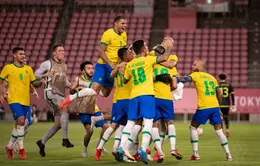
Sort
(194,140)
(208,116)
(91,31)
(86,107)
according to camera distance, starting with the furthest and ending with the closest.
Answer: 1. (91,31)
2. (86,107)
3. (208,116)
4. (194,140)

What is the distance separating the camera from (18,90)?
13156 millimetres

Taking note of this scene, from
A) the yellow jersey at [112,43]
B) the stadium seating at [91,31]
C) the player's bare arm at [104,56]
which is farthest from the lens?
the stadium seating at [91,31]

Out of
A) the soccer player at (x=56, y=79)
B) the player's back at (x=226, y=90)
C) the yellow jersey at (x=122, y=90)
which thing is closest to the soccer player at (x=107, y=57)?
the yellow jersey at (x=122, y=90)

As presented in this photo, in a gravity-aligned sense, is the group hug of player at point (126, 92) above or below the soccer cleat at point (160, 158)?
above

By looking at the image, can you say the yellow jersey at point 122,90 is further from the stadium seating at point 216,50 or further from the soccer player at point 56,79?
the stadium seating at point 216,50

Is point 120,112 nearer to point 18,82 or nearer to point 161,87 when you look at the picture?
point 161,87

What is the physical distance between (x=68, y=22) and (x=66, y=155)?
1095 inches

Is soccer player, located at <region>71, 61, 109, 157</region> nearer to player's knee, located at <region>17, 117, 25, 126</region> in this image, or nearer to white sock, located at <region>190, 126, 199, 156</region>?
player's knee, located at <region>17, 117, 25, 126</region>

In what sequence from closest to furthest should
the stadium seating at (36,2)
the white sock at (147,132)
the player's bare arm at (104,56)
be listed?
the white sock at (147,132) < the player's bare arm at (104,56) < the stadium seating at (36,2)

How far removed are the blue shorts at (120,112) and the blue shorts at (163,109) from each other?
0.57 meters

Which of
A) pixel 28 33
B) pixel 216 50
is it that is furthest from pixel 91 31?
pixel 216 50

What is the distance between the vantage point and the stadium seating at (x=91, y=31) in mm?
37875

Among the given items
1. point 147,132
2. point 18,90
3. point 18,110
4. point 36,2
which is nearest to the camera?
point 147,132

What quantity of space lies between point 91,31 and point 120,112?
91.0 ft
